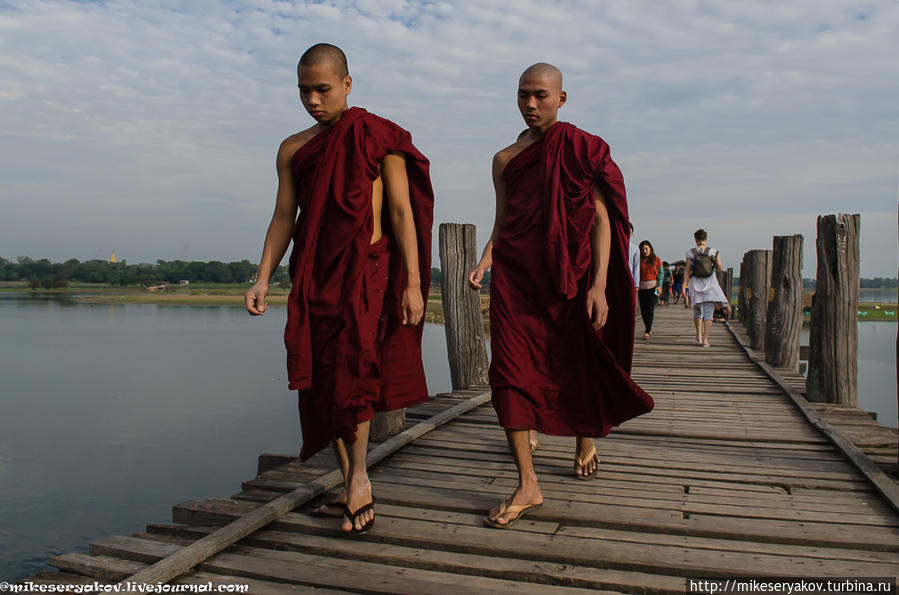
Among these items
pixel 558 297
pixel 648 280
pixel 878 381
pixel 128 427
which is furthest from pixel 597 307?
pixel 878 381

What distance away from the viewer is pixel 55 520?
897 centimetres

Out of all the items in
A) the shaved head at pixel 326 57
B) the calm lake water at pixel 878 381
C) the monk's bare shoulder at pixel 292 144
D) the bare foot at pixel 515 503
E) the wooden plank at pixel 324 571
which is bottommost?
the calm lake water at pixel 878 381

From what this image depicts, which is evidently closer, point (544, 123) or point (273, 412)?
point (544, 123)

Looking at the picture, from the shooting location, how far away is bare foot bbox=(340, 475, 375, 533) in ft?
7.93

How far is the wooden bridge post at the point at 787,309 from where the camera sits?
6852 millimetres

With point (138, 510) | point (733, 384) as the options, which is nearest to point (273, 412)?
point (138, 510)

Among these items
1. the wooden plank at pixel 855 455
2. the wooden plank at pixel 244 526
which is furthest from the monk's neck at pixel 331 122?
the wooden plank at pixel 855 455

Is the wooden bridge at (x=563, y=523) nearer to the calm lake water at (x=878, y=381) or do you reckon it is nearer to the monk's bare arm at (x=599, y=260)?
the monk's bare arm at (x=599, y=260)

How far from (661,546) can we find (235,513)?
1549mm

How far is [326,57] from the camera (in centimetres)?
251

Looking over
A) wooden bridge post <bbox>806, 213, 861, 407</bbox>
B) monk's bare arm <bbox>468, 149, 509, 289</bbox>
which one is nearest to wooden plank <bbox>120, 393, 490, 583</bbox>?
monk's bare arm <bbox>468, 149, 509, 289</bbox>

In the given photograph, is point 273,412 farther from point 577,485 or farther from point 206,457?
point 577,485

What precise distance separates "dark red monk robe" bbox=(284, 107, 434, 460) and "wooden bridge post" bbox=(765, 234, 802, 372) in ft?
17.5

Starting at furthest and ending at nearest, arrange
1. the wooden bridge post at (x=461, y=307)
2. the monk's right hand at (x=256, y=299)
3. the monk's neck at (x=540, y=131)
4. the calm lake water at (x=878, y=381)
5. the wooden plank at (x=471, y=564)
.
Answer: the calm lake water at (x=878, y=381) → the wooden bridge post at (x=461, y=307) → the monk's neck at (x=540, y=131) → the monk's right hand at (x=256, y=299) → the wooden plank at (x=471, y=564)
